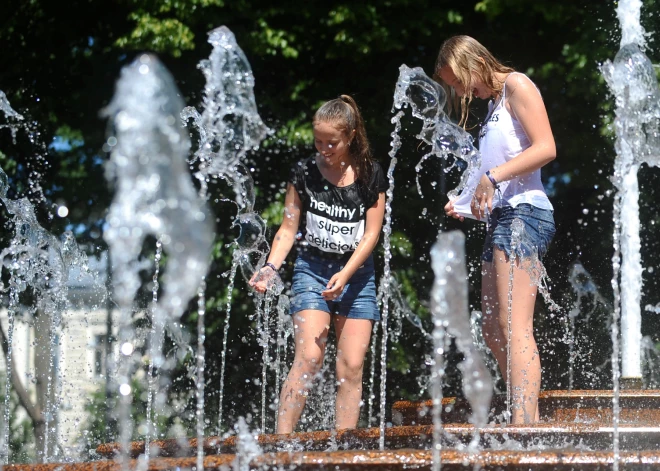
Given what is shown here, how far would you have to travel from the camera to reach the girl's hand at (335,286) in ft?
12.8

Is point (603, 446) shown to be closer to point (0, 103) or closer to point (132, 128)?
point (132, 128)

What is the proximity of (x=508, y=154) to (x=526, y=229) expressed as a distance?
31cm

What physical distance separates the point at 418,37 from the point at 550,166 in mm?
1788

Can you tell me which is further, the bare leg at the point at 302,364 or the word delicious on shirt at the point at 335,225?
the word delicious on shirt at the point at 335,225

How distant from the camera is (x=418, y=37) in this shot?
935 centimetres

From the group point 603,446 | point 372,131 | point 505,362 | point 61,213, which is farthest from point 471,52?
point 61,213

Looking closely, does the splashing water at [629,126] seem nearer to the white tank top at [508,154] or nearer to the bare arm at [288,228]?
the white tank top at [508,154]

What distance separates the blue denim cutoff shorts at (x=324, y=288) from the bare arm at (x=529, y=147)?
658 mm

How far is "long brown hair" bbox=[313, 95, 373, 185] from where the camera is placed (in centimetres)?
402

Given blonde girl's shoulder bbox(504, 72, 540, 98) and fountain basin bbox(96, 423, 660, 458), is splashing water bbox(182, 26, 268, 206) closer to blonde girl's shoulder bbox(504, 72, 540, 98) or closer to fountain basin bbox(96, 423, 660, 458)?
blonde girl's shoulder bbox(504, 72, 540, 98)

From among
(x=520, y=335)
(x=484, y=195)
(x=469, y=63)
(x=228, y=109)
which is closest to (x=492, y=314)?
(x=520, y=335)

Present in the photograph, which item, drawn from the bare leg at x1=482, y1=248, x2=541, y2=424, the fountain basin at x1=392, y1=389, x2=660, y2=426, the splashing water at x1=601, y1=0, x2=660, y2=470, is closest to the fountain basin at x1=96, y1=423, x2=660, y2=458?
the splashing water at x1=601, y1=0, x2=660, y2=470

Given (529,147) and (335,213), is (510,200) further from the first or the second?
(335,213)

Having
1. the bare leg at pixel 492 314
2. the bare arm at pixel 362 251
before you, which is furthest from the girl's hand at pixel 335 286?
the bare leg at pixel 492 314
